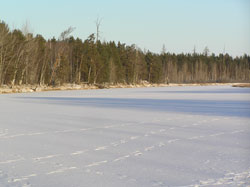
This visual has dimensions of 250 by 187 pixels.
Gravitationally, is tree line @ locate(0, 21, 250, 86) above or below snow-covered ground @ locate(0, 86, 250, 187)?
above

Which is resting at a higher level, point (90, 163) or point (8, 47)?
point (8, 47)

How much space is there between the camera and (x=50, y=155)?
5113mm

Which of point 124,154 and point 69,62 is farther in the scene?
point 69,62

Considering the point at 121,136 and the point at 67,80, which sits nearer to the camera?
the point at 121,136

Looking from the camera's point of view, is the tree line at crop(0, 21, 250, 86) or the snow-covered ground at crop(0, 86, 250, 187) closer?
the snow-covered ground at crop(0, 86, 250, 187)

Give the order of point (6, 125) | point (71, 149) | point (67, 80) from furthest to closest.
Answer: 1. point (67, 80)
2. point (6, 125)
3. point (71, 149)

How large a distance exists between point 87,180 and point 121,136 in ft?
9.91

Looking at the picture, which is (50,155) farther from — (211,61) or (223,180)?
(211,61)

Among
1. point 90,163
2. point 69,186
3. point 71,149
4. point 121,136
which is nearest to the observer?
point 69,186

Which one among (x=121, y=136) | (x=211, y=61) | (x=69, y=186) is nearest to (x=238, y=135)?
(x=121, y=136)

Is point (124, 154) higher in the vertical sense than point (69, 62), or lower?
lower

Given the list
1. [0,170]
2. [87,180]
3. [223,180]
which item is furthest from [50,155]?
[223,180]

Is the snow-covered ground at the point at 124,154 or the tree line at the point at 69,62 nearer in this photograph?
the snow-covered ground at the point at 124,154

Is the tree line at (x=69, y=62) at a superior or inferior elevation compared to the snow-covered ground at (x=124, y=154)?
superior
